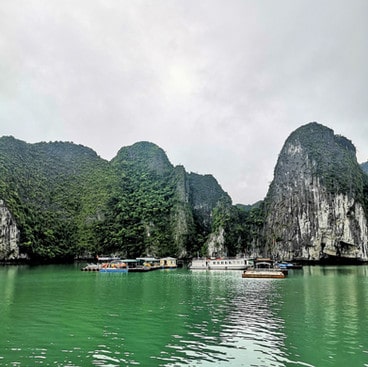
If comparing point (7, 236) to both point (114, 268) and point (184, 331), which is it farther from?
point (184, 331)

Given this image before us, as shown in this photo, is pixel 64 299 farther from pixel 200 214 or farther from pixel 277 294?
pixel 200 214

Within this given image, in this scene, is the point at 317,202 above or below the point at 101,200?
below

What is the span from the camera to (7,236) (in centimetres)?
7569

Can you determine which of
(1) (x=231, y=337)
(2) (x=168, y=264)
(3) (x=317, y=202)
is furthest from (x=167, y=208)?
(1) (x=231, y=337)

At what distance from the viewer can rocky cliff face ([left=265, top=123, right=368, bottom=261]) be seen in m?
83.1

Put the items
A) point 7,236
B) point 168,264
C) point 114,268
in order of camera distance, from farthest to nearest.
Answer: point 7,236
point 168,264
point 114,268

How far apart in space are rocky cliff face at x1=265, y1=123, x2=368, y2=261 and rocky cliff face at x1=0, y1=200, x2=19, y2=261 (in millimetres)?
63853

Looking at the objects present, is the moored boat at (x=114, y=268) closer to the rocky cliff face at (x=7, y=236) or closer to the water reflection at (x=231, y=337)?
the rocky cliff face at (x=7, y=236)

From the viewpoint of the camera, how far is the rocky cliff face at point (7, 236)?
74.8 metres

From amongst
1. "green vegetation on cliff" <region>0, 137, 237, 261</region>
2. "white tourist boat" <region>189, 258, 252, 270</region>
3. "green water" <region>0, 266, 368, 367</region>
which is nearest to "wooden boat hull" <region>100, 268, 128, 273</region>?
"white tourist boat" <region>189, 258, 252, 270</region>

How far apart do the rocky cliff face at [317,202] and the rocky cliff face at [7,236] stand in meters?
63.9

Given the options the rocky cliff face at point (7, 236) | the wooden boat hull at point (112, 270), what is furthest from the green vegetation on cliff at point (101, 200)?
the wooden boat hull at point (112, 270)

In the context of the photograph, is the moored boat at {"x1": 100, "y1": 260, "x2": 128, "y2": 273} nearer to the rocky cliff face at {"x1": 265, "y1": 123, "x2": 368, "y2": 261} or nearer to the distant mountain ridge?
the distant mountain ridge

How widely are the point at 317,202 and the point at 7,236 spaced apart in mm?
72302
